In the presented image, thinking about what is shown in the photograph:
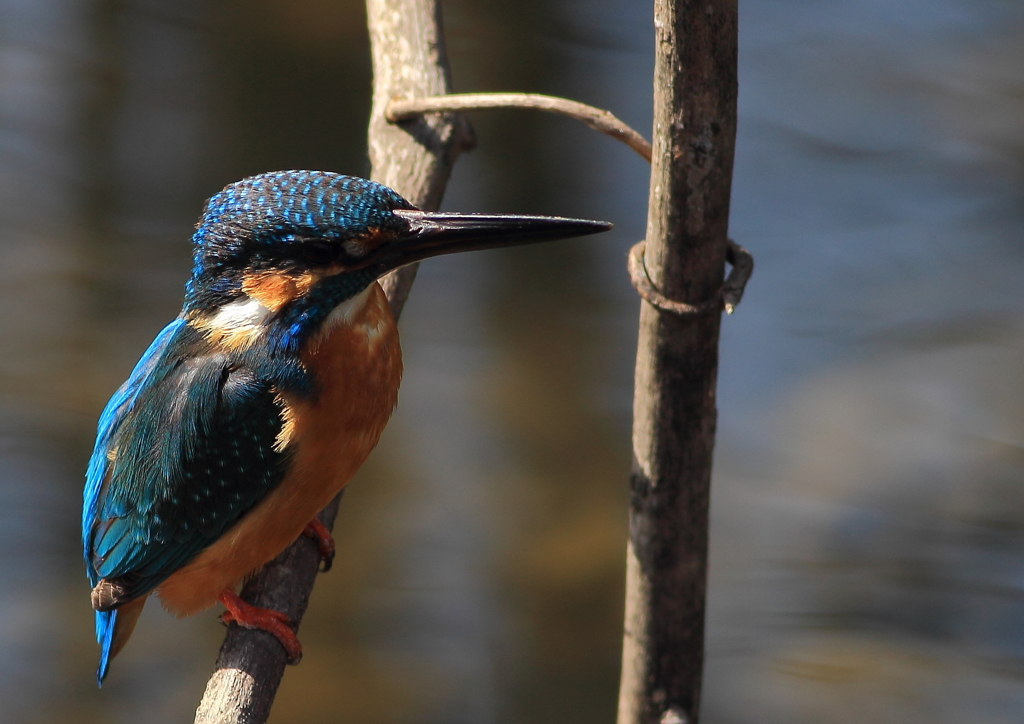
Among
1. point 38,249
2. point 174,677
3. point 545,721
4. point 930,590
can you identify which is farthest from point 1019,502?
point 38,249

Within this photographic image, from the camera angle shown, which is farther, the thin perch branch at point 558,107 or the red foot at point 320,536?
the red foot at point 320,536

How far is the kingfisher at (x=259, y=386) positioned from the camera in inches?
75.0

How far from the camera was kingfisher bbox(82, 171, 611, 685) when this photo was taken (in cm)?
190

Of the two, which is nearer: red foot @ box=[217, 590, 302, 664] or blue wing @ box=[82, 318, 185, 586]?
red foot @ box=[217, 590, 302, 664]

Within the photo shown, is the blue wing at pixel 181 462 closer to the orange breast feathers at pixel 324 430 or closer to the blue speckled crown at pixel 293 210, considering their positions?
the orange breast feathers at pixel 324 430

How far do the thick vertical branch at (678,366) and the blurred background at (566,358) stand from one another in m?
1.36

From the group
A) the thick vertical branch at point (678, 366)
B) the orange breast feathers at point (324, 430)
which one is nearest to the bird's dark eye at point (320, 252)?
the orange breast feathers at point (324, 430)

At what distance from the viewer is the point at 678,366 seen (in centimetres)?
186

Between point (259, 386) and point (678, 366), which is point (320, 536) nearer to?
point (259, 386)

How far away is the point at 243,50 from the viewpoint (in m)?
5.47

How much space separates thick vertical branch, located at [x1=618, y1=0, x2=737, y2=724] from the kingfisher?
0.23 m

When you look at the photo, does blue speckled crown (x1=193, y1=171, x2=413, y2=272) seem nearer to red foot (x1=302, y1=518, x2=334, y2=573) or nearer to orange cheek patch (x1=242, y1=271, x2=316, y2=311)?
orange cheek patch (x1=242, y1=271, x2=316, y2=311)

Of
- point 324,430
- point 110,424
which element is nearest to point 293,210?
point 324,430

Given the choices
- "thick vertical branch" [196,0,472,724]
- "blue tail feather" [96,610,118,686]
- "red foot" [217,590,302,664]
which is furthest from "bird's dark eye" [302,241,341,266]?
"blue tail feather" [96,610,118,686]
